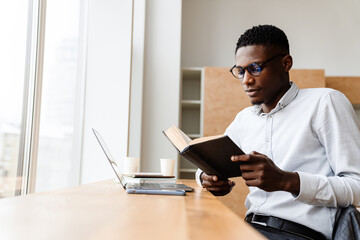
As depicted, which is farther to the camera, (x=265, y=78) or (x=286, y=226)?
(x=265, y=78)

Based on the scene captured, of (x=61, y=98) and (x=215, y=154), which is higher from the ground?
(x=61, y=98)

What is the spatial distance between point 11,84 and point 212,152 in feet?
3.15

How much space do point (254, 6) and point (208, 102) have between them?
150cm

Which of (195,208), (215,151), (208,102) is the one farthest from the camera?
(208,102)

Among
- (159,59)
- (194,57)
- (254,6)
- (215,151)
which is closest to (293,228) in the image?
(215,151)

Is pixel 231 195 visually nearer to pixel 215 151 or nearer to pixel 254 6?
pixel 215 151

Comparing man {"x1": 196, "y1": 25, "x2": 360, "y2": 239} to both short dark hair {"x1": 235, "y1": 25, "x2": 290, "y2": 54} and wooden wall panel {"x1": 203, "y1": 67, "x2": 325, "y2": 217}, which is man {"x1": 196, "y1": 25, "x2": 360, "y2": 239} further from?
wooden wall panel {"x1": 203, "y1": 67, "x2": 325, "y2": 217}

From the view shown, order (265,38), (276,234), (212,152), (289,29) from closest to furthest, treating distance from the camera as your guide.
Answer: (212,152), (276,234), (265,38), (289,29)

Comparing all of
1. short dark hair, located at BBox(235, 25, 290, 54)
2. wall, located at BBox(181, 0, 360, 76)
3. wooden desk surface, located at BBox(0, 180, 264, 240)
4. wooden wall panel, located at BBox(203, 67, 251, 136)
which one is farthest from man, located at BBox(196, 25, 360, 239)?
wall, located at BBox(181, 0, 360, 76)

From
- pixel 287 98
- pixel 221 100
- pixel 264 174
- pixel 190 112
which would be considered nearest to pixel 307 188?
pixel 264 174

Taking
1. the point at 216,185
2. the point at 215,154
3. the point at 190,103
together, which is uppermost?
the point at 190,103

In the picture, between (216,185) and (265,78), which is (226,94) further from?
(216,185)

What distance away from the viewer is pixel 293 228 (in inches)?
45.3

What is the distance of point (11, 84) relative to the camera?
4.67ft
